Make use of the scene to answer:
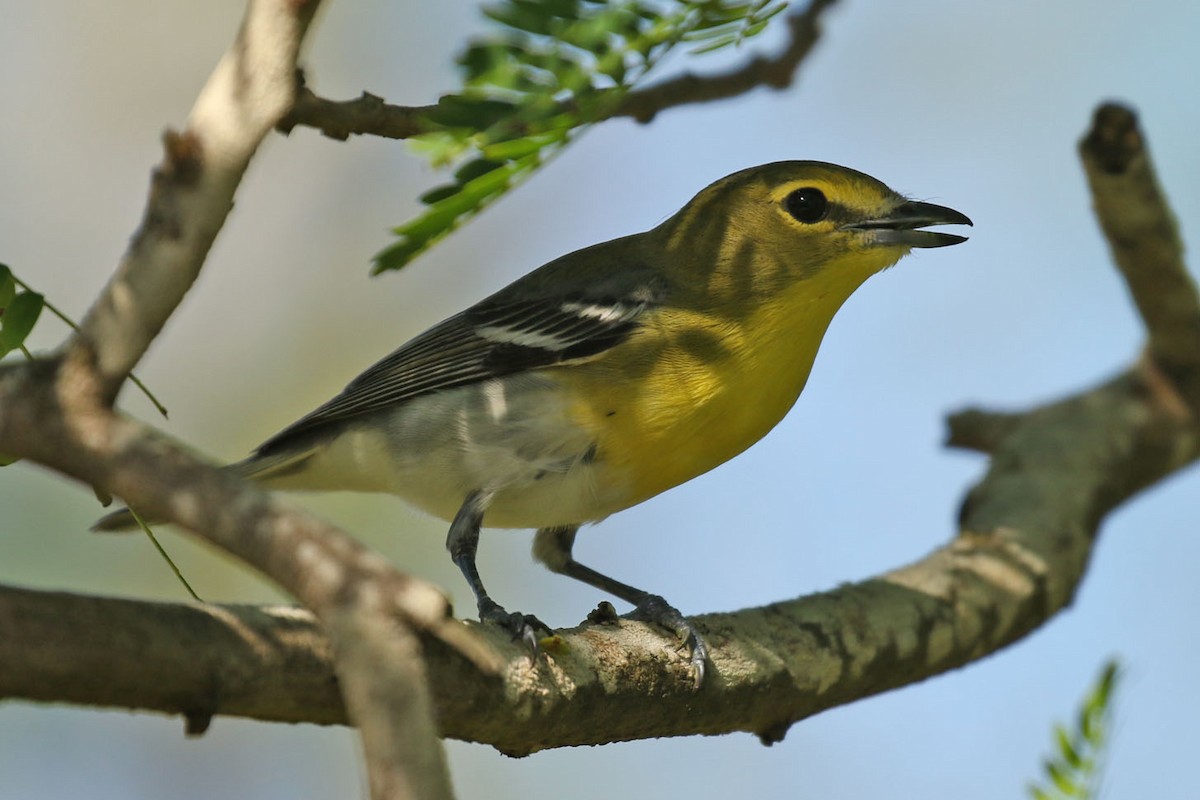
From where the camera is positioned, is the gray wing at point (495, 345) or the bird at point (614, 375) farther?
the gray wing at point (495, 345)

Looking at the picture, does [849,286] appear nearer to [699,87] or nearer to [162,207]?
[699,87]

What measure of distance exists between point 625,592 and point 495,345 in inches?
43.5

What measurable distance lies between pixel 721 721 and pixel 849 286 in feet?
5.98

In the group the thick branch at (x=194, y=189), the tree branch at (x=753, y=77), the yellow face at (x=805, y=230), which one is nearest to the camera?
the thick branch at (x=194, y=189)

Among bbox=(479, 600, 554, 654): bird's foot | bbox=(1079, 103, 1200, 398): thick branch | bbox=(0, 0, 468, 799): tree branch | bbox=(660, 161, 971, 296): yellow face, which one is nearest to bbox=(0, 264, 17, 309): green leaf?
bbox=(0, 0, 468, 799): tree branch

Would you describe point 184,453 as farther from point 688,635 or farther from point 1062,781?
point 1062,781

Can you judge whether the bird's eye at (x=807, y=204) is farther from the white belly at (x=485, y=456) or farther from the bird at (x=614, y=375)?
the white belly at (x=485, y=456)

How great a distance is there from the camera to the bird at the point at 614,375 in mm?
4508

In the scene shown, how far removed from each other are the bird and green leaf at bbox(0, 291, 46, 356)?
6.24ft

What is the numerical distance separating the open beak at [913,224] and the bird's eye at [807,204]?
14cm

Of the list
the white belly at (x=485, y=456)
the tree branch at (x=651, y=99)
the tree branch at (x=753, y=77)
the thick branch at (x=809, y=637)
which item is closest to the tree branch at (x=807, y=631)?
the thick branch at (x=809, y=637)

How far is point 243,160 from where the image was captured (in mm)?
2023

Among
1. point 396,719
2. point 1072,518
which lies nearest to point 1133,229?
point 1072,518

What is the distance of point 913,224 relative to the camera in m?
4.79
